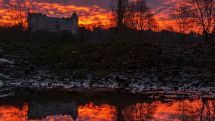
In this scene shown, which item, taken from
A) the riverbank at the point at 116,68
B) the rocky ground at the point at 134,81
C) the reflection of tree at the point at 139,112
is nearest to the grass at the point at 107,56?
the riverbank at the point at 116,68

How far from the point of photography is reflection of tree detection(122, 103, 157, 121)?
30.8ft

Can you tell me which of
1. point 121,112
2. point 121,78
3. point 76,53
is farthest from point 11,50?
point 121,112


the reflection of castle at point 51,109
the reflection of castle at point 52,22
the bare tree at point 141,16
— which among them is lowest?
the reflection of castle at point 52,22

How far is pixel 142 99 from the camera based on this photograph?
13.0 m

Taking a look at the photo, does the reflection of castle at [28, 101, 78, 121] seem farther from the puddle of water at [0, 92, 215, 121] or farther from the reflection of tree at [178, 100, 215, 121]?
the reflection of tree at [178, 100, 215, 121]

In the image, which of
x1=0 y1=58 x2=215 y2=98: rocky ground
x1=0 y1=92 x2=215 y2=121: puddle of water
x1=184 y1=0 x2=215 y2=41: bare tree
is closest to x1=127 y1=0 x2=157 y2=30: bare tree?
x1=184 y1=0 x2=215 y2=41: bare tree

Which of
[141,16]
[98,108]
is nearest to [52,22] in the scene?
[141,16]

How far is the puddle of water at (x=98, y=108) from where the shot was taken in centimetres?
961

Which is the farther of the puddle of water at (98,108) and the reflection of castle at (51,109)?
the reflection of castle at (51,109)

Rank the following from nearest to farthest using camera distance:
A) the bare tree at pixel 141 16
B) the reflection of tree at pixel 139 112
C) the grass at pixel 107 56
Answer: the reflection of tree at pixel 139 112
the grass at pixel 107 56
the bare tree at pixel 141 16

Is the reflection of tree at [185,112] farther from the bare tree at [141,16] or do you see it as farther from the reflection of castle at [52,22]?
the reflection of castle at [52,22]

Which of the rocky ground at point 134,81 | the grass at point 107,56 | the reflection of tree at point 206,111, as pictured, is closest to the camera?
the reflection of tree at point 206,111

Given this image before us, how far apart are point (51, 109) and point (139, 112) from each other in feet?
7.55

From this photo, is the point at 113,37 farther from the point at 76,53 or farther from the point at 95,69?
the point at 95,69
